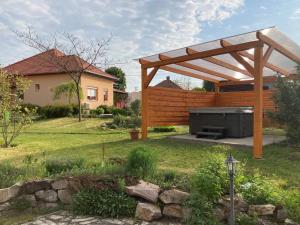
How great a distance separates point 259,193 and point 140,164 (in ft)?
5.57

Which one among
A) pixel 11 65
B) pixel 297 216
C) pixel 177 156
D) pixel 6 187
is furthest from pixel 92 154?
pixel 11 65

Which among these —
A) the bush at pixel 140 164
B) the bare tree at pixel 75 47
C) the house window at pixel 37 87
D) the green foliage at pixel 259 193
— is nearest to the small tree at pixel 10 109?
the bush at pixel 140 164

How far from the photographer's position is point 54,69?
25.2 metres

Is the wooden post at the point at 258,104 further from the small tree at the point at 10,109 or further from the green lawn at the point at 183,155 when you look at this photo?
the small tree at the point at 10,109

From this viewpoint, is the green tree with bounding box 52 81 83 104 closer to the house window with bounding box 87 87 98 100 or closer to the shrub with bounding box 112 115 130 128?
the house window with bounding box 87 87 98 100

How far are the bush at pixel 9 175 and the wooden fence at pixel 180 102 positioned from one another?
21.1ft

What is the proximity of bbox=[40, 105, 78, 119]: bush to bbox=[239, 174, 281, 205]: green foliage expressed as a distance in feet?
58.7

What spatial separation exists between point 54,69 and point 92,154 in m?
19.4

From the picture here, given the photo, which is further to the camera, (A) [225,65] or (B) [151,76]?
(A) [225,65]

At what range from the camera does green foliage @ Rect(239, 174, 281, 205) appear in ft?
12.1

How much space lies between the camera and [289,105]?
762 centimetres

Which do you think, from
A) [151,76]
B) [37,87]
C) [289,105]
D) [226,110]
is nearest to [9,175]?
[289,105]

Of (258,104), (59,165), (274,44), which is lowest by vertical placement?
(59,165)

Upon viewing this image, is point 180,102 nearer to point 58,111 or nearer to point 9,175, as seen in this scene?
point 9,175
